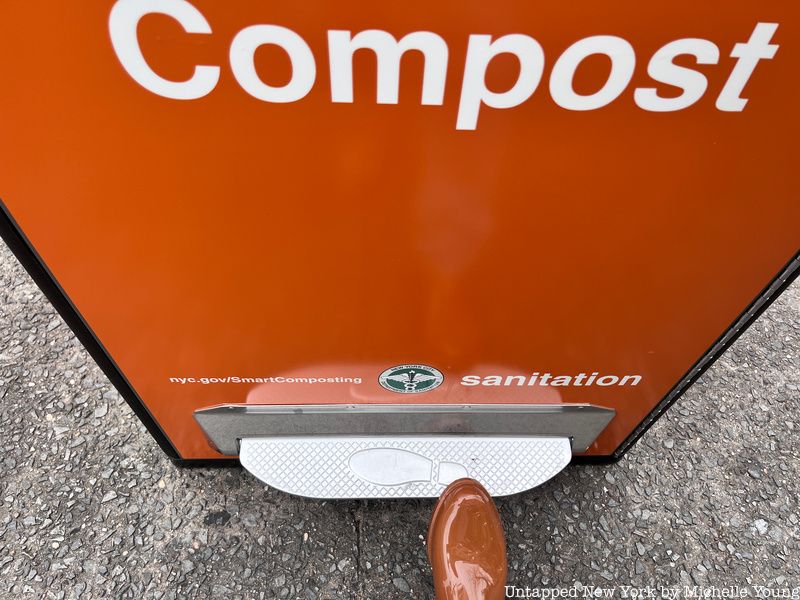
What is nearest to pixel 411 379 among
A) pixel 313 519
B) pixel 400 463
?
pixel 400 463

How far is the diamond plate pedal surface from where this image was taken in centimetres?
129

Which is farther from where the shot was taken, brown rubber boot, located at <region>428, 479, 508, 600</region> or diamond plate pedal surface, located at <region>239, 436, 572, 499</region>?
diamond plate pedal surface, located at <region>239, 436, 572, 499</region>

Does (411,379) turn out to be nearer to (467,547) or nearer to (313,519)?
(467,547)

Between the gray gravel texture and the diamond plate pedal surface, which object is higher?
the diamond plate pedal surface

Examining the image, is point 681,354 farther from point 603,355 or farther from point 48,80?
point 48,80

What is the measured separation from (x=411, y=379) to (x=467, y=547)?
1.10 ft

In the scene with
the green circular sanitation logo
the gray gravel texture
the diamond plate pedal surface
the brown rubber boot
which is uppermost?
the green circular sanitation logo

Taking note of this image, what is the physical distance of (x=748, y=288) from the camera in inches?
36.1

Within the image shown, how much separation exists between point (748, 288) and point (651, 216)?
0.89 ft

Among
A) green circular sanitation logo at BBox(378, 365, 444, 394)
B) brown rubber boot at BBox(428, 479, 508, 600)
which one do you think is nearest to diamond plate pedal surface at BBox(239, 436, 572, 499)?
brown rubber boot at BBox(428, 479, 508, 600)

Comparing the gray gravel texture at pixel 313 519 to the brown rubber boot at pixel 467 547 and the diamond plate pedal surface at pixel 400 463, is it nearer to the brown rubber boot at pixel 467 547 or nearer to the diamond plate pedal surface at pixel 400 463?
the diamond plate pedal surface at pixel 400 463

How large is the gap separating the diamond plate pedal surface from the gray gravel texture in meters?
0.16

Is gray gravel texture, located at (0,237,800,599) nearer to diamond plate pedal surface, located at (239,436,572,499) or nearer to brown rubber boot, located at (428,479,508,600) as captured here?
diamond plate pedal surface, located at (239,436,572,499)

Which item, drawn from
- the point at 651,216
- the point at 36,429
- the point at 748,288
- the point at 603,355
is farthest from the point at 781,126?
the point at 36,429
